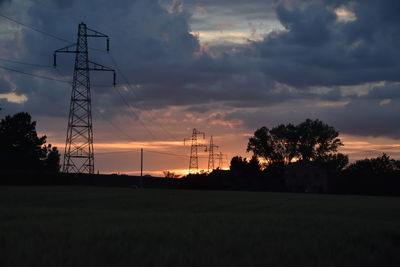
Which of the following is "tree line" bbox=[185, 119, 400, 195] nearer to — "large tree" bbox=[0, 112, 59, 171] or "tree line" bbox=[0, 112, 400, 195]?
"tree line" bbox=[0, 112, 400, 195]

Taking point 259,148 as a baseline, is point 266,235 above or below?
below

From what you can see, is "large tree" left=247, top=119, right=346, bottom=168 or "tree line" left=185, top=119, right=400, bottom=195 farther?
"large tree" left=247, top=119, right=346, bottom=168

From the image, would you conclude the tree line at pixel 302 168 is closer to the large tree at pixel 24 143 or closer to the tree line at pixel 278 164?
the tree line at pixel 278 164

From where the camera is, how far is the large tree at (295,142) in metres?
136

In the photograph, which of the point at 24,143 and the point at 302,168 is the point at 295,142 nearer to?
the point at 302,168

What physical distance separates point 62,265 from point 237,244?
16.3ft

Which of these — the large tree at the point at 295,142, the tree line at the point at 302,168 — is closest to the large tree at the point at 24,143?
the tree line at the point at 302,168

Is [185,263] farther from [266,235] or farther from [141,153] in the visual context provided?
[141,153]

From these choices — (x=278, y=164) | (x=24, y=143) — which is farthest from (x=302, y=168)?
(x=24, y=143)

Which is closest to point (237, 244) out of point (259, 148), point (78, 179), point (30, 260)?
point (30, 260)

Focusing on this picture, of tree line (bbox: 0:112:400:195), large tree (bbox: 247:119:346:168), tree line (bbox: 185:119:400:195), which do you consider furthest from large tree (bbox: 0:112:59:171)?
large tree (bbox: 247:119:346:168)

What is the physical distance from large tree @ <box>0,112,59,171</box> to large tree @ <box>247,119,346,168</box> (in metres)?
55.1

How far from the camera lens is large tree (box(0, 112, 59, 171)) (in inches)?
3885

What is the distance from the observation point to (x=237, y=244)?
42.3 feet
